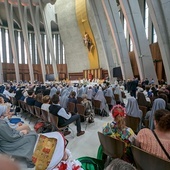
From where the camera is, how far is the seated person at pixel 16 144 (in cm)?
264

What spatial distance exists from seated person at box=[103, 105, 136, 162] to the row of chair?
16 centimetres

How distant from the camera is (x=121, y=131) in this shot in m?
2.86

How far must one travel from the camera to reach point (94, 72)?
28875 mm

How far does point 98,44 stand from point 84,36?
289cm

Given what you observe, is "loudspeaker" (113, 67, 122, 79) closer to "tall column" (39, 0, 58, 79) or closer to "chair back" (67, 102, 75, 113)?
"tall column" (39, 0, 58, 79)

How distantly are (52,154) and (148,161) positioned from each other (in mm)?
1104

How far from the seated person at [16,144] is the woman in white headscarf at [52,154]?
24.2 inches

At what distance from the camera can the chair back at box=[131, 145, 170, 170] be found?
6.27 feet

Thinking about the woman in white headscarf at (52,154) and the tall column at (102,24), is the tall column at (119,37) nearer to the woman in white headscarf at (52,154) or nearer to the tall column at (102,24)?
the tall column at (102,24)

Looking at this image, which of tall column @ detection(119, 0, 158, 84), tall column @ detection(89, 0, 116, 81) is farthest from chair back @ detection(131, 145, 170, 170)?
tall column @ detection(89, 0, 116, 81)

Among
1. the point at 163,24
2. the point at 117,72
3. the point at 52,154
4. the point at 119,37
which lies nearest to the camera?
the point at 52,154

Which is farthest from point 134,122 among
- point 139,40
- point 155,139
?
point 139,40

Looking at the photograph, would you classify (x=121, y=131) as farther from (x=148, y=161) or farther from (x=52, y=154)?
(x=52, y=154)

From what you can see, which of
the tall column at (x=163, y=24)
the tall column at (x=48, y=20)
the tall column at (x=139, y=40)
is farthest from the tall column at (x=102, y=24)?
the tall column at (x=163, y=24)
